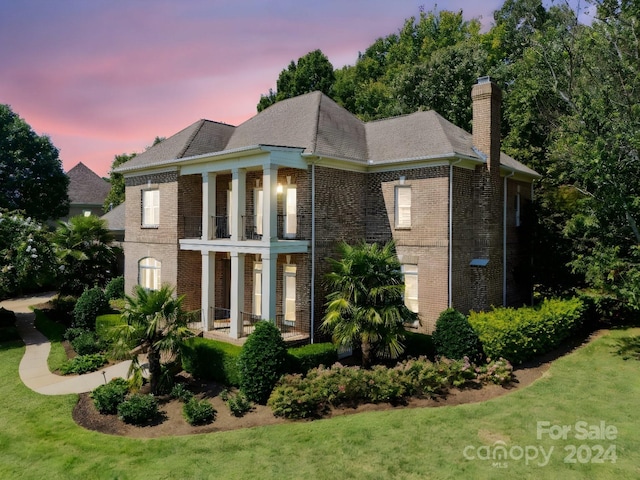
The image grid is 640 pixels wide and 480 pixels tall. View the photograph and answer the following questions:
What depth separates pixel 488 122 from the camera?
16.9m

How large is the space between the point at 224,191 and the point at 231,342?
23.6ft

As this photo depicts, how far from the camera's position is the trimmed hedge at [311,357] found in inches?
511

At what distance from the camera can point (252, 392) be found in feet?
39.5

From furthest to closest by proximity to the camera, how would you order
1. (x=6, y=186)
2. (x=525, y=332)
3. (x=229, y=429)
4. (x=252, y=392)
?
(x=6, y=186) < (x=525, y=332) < (x=252, y=392) < (x=229, y=429)

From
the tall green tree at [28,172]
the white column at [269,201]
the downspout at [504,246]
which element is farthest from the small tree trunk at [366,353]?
the tall green tree at [28,172]

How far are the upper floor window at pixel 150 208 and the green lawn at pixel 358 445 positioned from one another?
361 inches

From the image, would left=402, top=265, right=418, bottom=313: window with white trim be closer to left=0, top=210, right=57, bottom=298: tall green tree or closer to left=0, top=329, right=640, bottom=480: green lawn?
left=0, top=329, right=640, bottom=480: green lawn

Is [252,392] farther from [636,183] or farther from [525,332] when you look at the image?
[636,183]

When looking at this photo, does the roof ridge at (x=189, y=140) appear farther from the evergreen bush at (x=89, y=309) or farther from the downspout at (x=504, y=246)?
the downspout at (x=504, y=246)

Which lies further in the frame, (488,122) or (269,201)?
(488,122)

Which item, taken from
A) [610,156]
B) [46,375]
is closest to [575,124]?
[610,156]

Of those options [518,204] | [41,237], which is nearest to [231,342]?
[41,237]

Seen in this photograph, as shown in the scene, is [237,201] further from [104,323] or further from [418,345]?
[418,345]

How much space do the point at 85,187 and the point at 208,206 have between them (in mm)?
37744
